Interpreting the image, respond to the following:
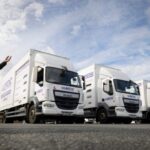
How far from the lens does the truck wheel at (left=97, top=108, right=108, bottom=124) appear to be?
14318 mm

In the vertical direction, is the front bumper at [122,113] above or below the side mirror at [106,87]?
below

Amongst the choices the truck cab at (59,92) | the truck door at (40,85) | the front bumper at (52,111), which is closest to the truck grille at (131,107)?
the truck cab at (59,92)

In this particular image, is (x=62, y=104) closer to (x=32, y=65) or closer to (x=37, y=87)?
(x=37, y=87)

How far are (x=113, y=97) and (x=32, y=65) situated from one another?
13.9ft

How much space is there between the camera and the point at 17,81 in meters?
14.4

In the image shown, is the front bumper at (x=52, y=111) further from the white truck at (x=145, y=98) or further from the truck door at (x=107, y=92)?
the white truck at (x=145, y=98)

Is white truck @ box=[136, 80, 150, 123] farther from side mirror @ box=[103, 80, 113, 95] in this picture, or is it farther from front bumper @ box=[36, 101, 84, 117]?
front bumper @ box=[36, 101, 84, 117]

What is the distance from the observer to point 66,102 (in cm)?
1147

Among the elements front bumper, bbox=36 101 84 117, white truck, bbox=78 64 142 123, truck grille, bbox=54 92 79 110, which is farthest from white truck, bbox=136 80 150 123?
front bumper, bbox=36 101 84 117

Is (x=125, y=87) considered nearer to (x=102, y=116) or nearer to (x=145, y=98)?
(x=102, y=116)

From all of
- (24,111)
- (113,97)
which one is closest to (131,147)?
(24,111)

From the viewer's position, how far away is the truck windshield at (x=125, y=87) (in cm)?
1438

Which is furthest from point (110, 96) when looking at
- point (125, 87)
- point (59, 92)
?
point (59, 92)

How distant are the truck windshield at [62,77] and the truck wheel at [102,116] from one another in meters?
3.03
